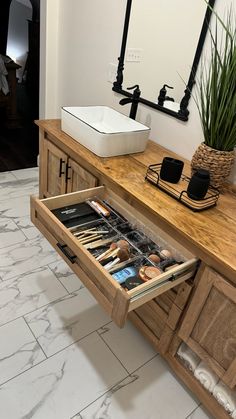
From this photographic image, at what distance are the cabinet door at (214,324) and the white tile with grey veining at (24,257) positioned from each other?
1009mm

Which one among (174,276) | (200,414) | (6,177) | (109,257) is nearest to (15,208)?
(6,177)

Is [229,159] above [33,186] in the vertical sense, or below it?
above

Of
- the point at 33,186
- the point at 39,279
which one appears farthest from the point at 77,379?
the point at 33,186

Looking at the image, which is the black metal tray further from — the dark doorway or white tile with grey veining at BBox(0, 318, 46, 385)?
the dark doorway

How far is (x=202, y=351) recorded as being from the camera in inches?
42.4

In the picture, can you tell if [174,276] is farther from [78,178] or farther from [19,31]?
[19,31]

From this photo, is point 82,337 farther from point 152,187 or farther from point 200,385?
point 152,187

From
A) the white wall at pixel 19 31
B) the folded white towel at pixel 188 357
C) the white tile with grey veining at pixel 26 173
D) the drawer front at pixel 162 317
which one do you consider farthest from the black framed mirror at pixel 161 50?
the white wall at pixel 19 31

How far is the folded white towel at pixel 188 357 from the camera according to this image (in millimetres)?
1174

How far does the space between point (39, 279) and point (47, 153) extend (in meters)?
0.74

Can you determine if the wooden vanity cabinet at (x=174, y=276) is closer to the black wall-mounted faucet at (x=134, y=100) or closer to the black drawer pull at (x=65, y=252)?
the black drawer pull at (x=65, y=252)

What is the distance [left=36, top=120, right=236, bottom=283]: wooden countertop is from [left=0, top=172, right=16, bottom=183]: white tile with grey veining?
1.23 meters

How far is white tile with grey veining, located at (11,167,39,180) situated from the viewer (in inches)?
105

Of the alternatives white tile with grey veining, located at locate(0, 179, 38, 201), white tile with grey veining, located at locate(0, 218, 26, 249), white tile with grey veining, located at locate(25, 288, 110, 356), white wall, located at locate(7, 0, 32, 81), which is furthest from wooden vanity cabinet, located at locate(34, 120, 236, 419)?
white wall, located at locate(7, 0, 32, 81)
